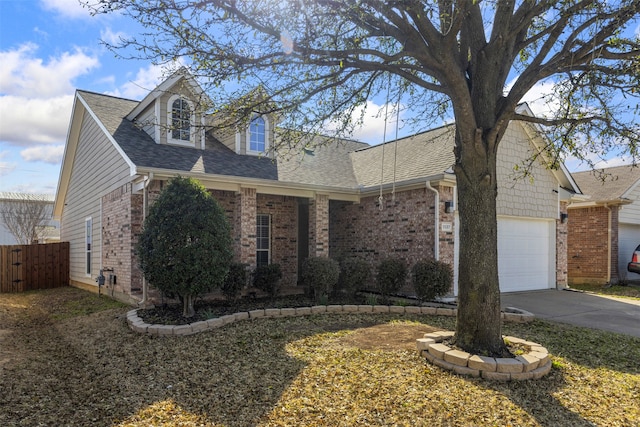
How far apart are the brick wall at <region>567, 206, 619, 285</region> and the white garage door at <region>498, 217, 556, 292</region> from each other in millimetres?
3960

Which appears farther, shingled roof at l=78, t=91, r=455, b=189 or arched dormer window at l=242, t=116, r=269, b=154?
arched dormer window at l=242, t=116, r=269, b=154

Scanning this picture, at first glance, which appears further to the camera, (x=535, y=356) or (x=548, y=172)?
(x=548, y=172)

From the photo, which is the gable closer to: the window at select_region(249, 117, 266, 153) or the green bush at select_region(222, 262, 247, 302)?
the window at select_region(249, 117, 266, 153)

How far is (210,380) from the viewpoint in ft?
15.9

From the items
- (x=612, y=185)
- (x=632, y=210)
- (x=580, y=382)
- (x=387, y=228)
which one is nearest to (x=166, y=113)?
(x=387, y=228)

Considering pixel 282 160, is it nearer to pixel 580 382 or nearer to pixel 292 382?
pixel 292 382

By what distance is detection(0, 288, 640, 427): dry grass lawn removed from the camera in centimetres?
393

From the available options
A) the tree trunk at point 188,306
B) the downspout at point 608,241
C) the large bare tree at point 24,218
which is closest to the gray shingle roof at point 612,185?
the downspout at point 608,241

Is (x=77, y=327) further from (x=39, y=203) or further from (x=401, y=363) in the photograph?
(x=39, y=203)

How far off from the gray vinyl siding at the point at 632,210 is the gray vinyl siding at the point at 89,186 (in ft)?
56.5

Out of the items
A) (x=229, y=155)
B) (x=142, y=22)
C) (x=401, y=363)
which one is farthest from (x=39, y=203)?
(x=401, y=363)

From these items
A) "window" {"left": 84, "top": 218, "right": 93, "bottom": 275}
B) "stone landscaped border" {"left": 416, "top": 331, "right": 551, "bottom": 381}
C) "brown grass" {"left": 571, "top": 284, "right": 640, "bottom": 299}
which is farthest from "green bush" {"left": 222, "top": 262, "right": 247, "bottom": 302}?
"brown grass" {"left": 571, "top": 284, "right": 640, "bottom": 299}

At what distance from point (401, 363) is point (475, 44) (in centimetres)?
446

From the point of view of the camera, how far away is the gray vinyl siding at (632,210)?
16359 mm
